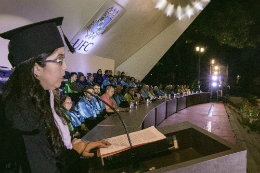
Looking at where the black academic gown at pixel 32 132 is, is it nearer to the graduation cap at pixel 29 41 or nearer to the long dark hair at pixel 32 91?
the long dark hair at pixel 32 91

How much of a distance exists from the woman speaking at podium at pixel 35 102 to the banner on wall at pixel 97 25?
6.25 metres

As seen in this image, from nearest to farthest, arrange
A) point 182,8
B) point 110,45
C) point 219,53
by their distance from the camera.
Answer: point 110,45 → point 182,8 → point 219,53

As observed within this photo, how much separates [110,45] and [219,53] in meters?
12.3

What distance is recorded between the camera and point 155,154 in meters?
1.13

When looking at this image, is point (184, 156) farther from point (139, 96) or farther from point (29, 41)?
point (139, 96)

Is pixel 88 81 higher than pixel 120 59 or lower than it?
lower

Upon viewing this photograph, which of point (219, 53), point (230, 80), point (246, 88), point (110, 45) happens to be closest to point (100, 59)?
point (110, 45)

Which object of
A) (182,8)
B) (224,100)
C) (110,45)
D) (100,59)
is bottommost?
(224,100)

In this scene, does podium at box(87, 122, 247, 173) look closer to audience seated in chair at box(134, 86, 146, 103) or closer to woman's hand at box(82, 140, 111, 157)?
woman's hand at box(82, 140, 111, 157)

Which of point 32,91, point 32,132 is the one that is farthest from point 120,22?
point 32,132

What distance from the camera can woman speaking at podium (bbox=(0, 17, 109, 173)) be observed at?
0.73 m

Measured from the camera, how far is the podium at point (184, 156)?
82cm

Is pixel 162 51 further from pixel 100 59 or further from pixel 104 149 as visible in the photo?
pixel 104 149

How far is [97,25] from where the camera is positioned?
7.30 m
